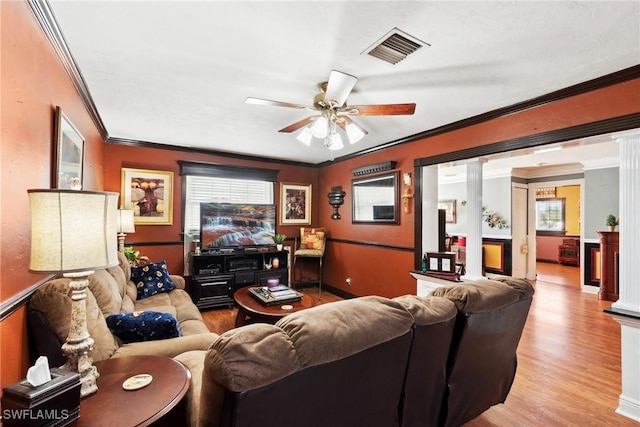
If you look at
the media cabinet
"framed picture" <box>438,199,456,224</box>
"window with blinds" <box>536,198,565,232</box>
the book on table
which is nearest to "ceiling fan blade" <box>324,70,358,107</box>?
the book on table

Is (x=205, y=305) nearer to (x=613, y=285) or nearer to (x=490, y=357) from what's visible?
(x=490, y=357)

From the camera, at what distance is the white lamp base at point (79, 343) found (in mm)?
1164

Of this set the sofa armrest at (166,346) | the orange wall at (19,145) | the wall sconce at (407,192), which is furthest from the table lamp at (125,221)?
the wall sconce at (407,192)

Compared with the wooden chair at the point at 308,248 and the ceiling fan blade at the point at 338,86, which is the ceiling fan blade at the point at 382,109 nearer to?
the ceiling fan blade at the point at 338,86

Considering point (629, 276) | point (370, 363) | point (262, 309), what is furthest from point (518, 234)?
point (370, 363)

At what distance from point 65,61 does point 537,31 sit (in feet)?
9.92

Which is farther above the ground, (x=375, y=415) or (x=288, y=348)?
(x=288, y=348)

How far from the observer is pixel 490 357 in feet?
5.79

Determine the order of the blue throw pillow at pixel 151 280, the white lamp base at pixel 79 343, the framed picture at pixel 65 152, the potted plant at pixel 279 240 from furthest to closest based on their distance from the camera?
1. the potted plant at pixel 279 240
2. the blue throw pillow at pixel 151 280
3. the framed picture at pixel 65 152
4. the white lamp base at pixel 79 343

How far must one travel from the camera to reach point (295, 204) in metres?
5.79

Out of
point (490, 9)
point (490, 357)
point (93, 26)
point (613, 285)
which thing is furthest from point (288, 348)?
point (613, 285)

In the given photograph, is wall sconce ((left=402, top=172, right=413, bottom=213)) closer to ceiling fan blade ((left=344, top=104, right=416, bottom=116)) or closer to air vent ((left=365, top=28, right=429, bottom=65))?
ceiling fan blade ((left=344, top=104, right=416, bottom=116))

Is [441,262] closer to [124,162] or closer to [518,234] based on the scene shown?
[518,234]

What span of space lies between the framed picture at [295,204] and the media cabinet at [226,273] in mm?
790
